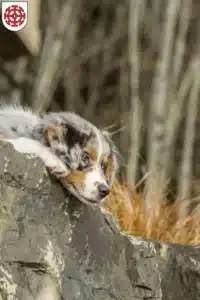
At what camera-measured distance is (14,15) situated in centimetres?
336

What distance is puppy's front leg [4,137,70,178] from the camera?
9.03 feet

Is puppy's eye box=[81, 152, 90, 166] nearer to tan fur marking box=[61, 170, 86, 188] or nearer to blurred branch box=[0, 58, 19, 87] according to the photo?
tan fur marking box=[61, 170, 86, 188]

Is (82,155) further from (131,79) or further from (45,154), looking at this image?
(131,79)

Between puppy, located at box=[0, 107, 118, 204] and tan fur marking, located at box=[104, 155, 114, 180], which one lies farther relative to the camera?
tan fur marking, located at box=[104, 155, 114, 180]

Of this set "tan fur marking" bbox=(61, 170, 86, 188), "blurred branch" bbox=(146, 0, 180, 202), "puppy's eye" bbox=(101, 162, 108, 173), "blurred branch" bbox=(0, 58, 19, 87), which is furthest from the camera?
"blurred branch" bbox=(0, 58, 19, 87)

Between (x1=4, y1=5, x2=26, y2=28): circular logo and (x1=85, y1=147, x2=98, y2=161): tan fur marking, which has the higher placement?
(x1=4, y1=5, x2=26, y2=28): circular logo

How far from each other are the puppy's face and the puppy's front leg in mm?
18

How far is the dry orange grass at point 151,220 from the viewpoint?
13.5ft

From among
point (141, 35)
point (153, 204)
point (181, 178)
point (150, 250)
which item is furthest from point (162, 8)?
point (150, 250)

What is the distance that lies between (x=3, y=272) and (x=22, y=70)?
17.7 feet

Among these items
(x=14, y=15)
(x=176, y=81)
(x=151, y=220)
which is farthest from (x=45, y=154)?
(x=176, y=81)

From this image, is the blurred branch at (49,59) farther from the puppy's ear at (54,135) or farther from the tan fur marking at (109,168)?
the puppy's ear at (54,135)

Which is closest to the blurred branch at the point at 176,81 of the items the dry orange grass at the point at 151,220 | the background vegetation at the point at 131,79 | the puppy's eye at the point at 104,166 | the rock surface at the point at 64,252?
the background vegetation at the point at 131,79

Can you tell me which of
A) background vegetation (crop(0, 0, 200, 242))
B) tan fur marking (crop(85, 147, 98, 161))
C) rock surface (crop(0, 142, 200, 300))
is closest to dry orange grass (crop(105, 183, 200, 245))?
background vegetation (crop(0, 0, 200, 242))
